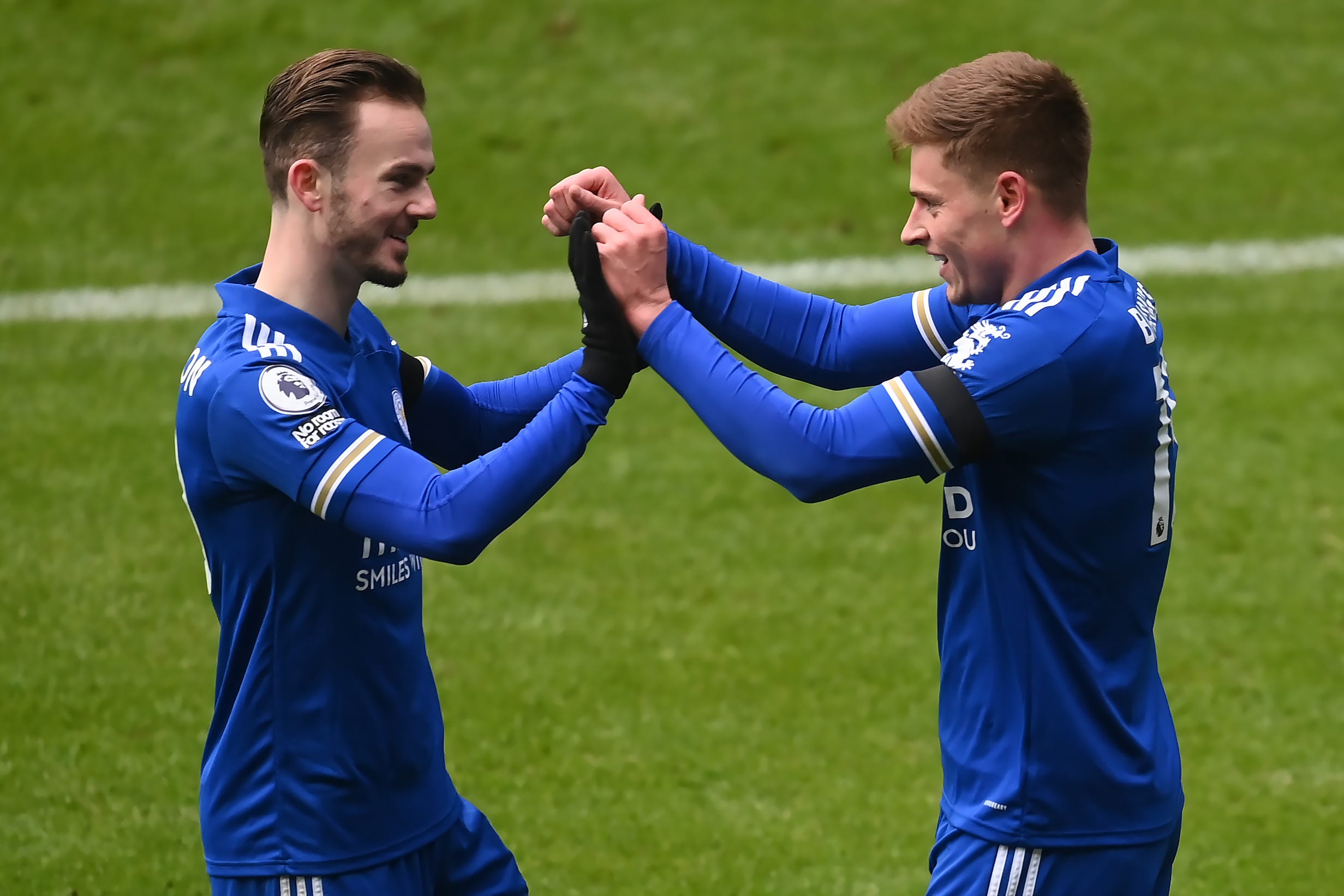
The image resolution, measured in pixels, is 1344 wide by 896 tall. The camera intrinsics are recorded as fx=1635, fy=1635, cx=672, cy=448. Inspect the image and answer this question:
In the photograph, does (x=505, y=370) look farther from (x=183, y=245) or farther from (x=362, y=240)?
(x=362, y=240)

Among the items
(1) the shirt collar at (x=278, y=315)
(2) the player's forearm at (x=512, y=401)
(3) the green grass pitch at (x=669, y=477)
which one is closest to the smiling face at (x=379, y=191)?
(1) the shirt collar at (x=278, y=315)

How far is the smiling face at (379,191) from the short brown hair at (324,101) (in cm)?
3

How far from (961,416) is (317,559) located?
4.76ft

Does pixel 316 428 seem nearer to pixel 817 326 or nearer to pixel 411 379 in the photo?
pixel 411 379

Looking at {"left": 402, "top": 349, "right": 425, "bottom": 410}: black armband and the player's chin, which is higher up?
the player's chin

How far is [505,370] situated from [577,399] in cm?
661

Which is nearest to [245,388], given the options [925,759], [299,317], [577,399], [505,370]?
[299,317]

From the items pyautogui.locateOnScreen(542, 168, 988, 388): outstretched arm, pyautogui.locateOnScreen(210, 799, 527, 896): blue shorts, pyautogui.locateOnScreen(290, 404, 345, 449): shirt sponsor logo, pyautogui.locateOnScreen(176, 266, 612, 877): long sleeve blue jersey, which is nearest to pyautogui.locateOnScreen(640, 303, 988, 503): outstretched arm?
pyautogui.locateOnScreen(176, 266, 612, 877): long sleeve blue jersey

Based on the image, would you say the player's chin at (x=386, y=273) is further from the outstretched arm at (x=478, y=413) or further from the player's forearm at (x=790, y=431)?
the player's forearm at (x=790, y=431)

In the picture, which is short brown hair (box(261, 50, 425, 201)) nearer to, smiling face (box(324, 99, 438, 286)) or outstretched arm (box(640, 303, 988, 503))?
smiling face (box(324, 99, 438, 286))

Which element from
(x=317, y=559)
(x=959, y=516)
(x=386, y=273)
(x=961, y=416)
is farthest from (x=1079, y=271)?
(x=317, y=559)

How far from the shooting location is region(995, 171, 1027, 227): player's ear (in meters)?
3.68

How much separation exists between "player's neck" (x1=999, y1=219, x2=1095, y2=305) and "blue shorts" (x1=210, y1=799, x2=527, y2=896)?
1861mm

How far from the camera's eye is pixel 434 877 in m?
3.99
